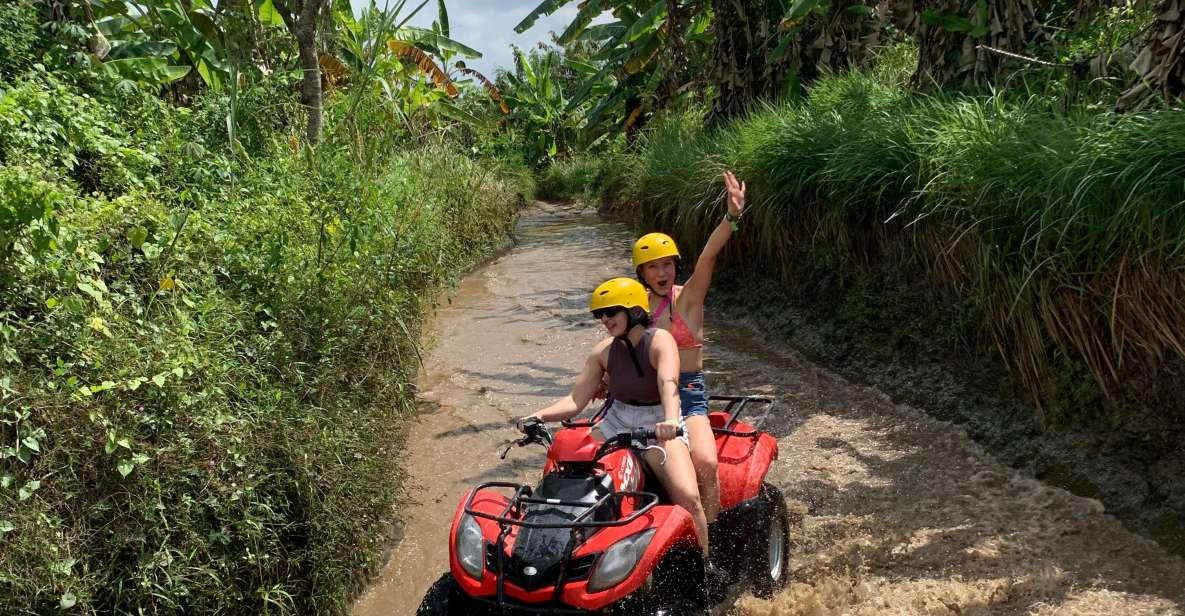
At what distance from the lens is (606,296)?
3812 mm

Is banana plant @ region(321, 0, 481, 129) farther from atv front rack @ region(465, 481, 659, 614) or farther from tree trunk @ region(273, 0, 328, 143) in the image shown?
atv front rack @ region(465, 481, 659, 614)

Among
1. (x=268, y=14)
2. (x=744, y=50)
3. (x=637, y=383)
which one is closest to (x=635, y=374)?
(x=637, y=383)

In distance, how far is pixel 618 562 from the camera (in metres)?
3.14

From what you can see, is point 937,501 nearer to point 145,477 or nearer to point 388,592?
point 388,592

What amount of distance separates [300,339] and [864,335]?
14.9ft

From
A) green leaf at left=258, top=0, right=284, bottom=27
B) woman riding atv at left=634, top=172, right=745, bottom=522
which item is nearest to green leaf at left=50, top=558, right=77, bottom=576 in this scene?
woman riding atv at left=634, top=172, right=745, bottom=522

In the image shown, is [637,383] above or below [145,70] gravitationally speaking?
below

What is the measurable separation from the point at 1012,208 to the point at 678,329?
234cm

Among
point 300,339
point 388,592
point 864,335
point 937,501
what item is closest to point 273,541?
point 388,592

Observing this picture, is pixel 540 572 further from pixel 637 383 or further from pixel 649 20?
pixel 649 20

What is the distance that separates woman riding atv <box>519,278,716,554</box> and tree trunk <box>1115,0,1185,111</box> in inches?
134

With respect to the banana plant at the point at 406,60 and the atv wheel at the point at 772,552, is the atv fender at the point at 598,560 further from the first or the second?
the banana plant at the point at 406,60

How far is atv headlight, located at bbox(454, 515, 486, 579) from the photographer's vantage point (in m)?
3.21

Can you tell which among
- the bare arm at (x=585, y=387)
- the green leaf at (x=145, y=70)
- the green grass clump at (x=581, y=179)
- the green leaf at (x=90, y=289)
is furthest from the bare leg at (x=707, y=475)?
the green grass clump at (x=581, y=179)
